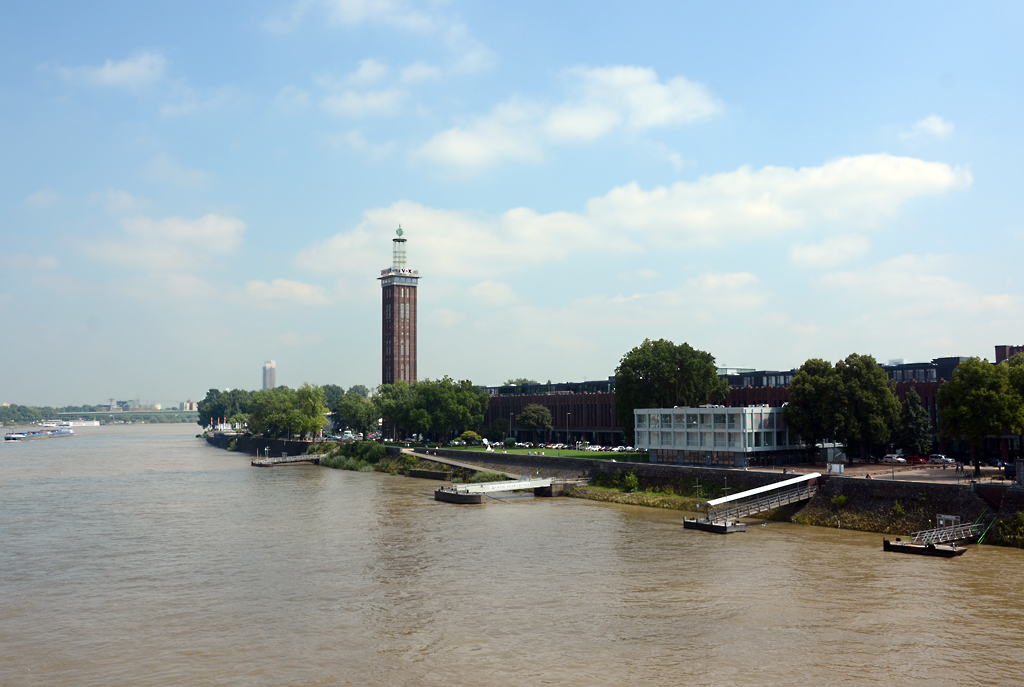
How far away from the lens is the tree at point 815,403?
3324 inches

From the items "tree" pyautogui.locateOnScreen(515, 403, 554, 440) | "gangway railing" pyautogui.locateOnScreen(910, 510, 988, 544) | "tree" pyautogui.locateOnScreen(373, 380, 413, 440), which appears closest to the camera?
"gangway railing" pyautogui.locateOnScreen(910, 510, 988, 544)

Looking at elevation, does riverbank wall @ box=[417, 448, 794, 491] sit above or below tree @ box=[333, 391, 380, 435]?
below

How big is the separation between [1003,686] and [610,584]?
2116 cm

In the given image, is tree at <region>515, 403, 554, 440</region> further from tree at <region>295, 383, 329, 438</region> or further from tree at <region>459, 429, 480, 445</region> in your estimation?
tree at <region>295, 383, 329, 438</region>

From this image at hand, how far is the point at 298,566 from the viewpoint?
5119 centimetres

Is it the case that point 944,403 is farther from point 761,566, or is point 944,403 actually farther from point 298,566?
point 298,566

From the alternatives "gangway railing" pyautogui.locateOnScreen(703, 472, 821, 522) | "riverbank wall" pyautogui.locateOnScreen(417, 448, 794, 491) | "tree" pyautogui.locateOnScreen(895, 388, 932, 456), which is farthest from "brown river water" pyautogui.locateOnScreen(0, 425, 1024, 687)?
"tree" pyautogui.locateOnScreen(895, 388, 932, 456)

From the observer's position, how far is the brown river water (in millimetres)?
31438

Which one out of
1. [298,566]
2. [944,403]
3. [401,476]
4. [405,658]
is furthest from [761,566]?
[401,476]

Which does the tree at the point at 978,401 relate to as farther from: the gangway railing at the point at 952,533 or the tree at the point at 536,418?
the tree at the point at 536,418

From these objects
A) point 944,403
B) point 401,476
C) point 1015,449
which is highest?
point 944,403

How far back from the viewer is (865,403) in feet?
275

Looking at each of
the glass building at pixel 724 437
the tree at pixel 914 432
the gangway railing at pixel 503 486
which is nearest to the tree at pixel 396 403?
the gangway railing at pixel 503 486

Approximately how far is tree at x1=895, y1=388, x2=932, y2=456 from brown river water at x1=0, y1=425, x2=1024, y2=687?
34.9 m
